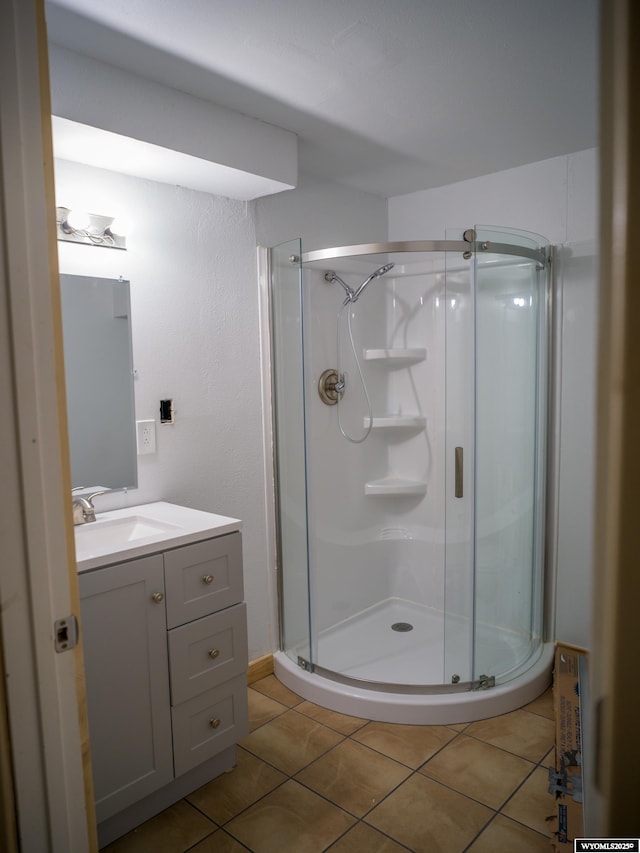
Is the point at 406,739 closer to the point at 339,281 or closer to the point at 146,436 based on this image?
the point at 146,436

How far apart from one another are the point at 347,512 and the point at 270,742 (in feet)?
3.76

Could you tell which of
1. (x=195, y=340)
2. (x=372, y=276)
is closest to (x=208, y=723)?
(x=195, y=340)

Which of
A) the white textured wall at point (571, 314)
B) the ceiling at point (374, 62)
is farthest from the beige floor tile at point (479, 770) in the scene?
the ceiling at point (374, 62)

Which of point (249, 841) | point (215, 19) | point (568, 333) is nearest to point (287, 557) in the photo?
point (249, 841)

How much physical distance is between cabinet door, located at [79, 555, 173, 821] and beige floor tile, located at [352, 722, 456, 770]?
802 millimetres

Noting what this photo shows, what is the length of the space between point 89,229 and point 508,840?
2.45 metres

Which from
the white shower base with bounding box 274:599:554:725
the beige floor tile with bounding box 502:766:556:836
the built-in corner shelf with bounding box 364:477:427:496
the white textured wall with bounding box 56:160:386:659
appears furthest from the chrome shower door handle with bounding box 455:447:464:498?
the beige floor tile with bounding box 502:766:556:836

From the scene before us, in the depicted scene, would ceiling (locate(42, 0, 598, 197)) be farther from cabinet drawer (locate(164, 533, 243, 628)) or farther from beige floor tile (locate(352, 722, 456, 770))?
beige floor tile (locate(352, 722, 456, 770))

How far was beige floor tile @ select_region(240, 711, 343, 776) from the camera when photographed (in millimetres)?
2240

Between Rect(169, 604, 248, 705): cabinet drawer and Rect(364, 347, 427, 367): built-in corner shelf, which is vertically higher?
Rect(364, 347, 427, 367): built-in corner shelf

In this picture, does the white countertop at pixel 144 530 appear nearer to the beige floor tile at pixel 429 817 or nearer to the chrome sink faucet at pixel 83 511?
the chrome sink faucet at pixel 83 511

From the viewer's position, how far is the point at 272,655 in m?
2.91

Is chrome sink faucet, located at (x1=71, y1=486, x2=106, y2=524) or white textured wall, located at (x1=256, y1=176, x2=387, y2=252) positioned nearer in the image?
chrome sink faucet, located at (x1=71, y1=486, x2=106, y2=524)

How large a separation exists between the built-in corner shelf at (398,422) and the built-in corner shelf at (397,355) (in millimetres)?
301
